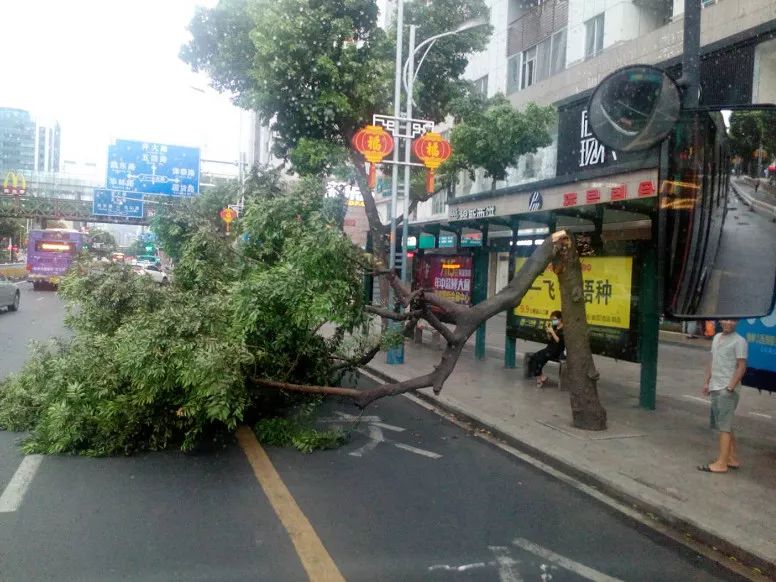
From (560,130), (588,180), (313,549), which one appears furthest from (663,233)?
(560,130)

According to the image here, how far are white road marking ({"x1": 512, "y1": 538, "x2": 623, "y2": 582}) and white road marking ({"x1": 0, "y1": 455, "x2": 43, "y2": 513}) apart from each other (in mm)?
3942

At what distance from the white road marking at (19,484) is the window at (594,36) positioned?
19.5 m

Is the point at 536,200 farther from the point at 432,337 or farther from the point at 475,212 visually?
the point at 432,337

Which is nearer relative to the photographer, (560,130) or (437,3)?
(437,3)

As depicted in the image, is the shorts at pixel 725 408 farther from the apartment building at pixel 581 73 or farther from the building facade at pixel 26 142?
the building facade at pixel 26 142

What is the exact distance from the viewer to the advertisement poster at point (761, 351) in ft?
24.8

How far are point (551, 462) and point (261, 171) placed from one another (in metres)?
6.08

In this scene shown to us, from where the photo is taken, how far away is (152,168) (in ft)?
104

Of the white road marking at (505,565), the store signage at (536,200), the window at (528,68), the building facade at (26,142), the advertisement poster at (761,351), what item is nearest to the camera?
the white road marking at (505,565)

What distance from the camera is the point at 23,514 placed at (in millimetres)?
5109

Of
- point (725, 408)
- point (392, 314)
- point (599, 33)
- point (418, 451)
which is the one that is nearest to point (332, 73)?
point (392, 314)

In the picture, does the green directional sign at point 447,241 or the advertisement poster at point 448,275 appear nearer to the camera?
the advertisement poster at point 448,275

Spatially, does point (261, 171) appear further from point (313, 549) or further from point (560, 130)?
point (560, 130)

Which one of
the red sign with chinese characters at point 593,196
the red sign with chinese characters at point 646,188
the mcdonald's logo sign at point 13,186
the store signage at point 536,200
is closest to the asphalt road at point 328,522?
the red sign with chinese characters at point 646,188
